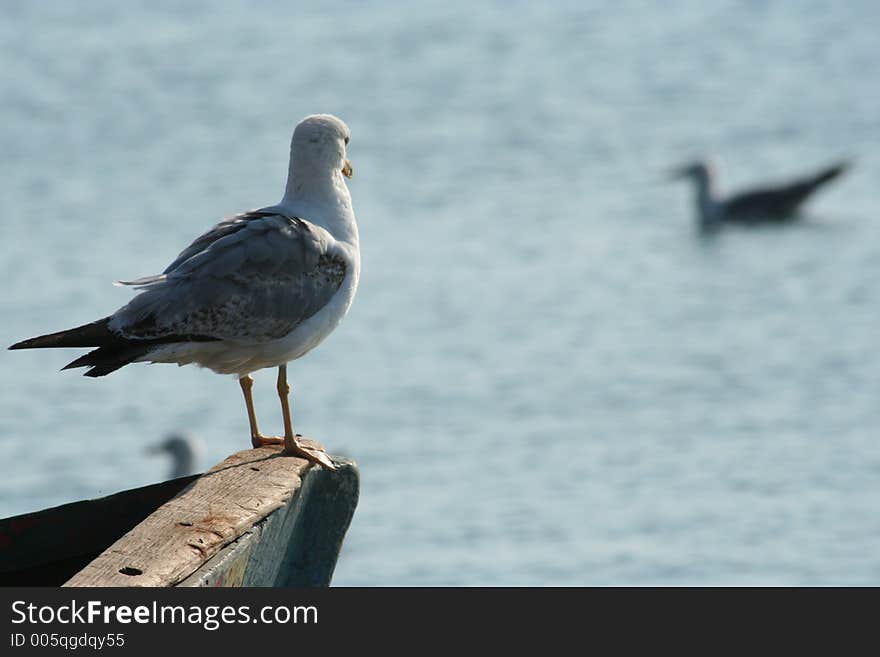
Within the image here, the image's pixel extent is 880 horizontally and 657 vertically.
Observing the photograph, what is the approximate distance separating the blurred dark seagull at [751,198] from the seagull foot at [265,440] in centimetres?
1495

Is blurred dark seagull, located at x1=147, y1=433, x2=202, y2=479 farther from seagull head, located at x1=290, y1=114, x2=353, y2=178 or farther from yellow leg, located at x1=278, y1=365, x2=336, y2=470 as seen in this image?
yellow leg, located at x1=278, y1=365, x2=336, y2=470

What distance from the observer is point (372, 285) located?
1572 cm

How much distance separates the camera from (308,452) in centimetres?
452

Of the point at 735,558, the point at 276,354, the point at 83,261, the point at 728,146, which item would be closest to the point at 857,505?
the point at 735,558

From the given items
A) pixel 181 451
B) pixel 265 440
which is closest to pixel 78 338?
pixel 265 440

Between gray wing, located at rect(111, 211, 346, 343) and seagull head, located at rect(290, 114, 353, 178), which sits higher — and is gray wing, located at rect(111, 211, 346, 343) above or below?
below

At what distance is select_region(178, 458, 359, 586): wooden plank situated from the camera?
3.74m

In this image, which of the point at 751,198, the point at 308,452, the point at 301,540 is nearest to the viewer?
the point at 301,540

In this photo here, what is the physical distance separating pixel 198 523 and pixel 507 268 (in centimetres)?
1266

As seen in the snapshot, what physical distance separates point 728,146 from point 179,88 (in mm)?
7152

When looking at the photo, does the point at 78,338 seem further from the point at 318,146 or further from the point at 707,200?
the point at 707,200

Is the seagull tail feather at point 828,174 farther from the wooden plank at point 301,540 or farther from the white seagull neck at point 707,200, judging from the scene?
the wooden plank at point 301,540

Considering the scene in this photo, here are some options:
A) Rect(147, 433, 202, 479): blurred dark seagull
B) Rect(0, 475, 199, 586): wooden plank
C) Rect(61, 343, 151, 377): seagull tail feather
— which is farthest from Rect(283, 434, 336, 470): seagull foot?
Rect(147, 433, 202, 479): blurred dark seagull
